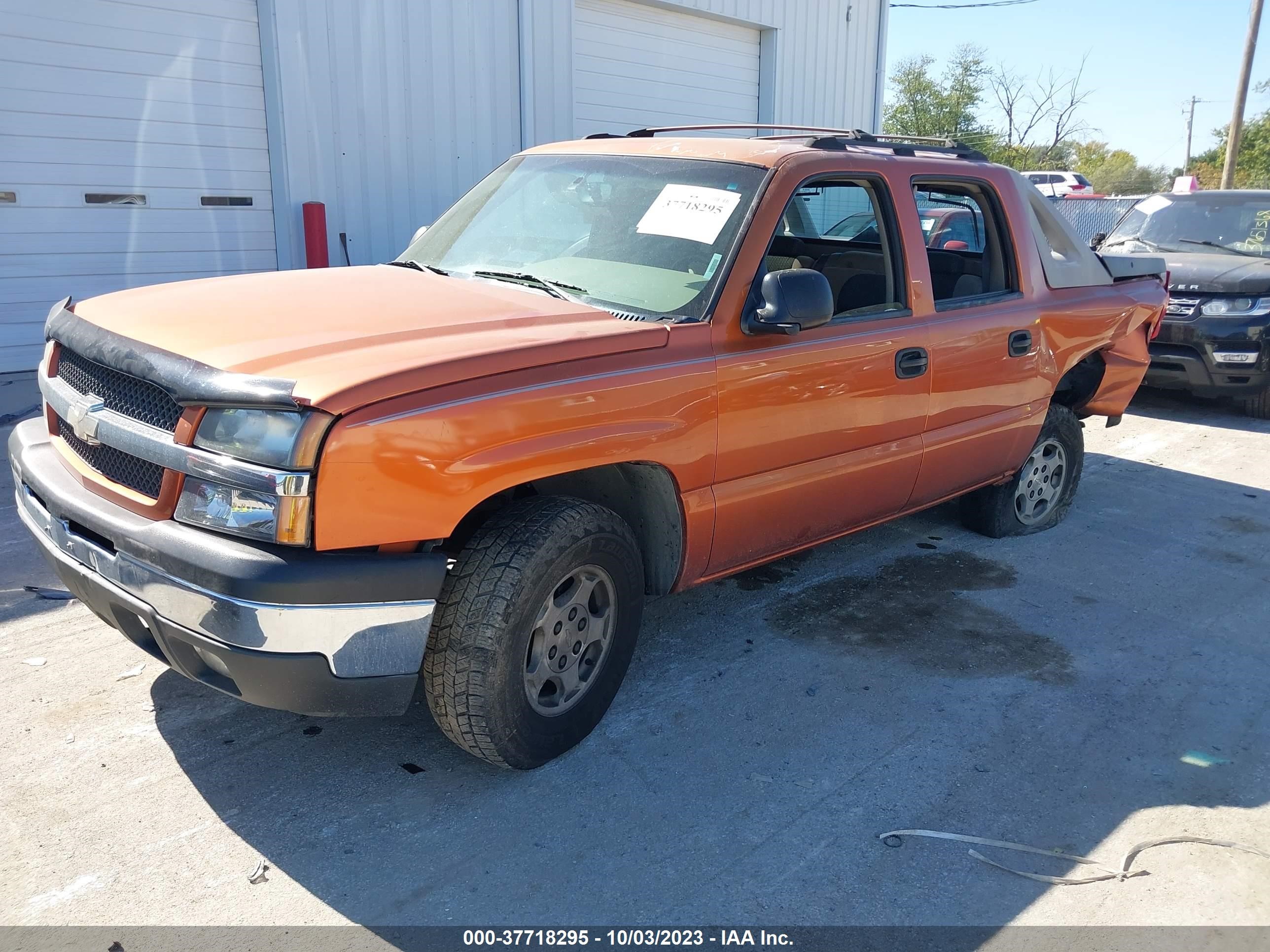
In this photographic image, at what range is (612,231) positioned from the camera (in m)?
3.72

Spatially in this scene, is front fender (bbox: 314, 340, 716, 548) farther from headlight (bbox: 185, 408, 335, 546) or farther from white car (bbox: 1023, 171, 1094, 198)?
white car (bbox: 1023, 171, 1094, 198)

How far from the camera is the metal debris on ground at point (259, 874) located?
8.64 ft

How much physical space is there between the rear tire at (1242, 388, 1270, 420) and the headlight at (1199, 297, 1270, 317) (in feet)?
2.31

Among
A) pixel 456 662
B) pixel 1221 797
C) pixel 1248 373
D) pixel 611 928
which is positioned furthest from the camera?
pixel 1248 373

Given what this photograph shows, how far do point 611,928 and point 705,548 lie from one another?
52.9 inches

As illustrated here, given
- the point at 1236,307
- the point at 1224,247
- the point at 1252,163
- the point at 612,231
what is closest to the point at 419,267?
the point at 612,231

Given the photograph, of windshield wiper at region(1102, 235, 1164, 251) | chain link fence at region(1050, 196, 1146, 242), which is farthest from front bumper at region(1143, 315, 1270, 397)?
chain link fence at region(1050, 196, 1146, 242)

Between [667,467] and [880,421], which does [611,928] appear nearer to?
[667,467]

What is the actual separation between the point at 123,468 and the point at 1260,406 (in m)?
9.07

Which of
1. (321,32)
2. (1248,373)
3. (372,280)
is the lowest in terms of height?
(1248,373)

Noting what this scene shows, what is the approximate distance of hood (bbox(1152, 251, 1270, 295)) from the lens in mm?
8508

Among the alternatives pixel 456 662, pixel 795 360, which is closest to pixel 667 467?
pixel 795 360

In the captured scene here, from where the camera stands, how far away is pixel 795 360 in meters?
3.61

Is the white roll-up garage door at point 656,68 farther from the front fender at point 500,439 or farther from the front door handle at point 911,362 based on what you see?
the front fender at point 500,439
